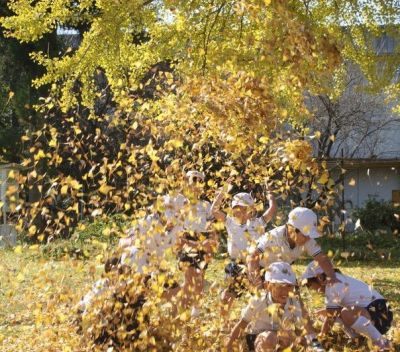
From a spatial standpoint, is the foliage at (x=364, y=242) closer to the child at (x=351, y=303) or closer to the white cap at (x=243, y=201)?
the white cap at (x=243, y=201)

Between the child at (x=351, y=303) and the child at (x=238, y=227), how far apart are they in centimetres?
81

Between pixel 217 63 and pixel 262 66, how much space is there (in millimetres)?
625

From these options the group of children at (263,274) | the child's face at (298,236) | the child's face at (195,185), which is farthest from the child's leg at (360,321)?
the child's face at (195,185)

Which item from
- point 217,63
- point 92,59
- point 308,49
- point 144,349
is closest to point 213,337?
point 144,349

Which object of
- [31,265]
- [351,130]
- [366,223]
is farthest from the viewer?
[351,130]

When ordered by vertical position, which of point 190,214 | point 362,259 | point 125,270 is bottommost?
point 362,259

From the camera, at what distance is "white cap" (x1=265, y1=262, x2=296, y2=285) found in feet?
17.1

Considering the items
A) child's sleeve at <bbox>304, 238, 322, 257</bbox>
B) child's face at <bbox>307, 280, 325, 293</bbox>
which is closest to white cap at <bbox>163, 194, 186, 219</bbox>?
child's sleeve at <bbox>304, 238, 322, 257</bbox>

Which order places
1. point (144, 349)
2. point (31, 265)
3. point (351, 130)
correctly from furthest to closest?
1. point (351, 130)
2. point (31, 265)
3. point (144, 349)

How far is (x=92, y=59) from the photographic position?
1061 cm

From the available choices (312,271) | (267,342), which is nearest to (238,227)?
(312,271)

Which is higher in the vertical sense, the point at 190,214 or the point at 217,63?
the point at 217,63

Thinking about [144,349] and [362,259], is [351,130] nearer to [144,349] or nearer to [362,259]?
[362,259]

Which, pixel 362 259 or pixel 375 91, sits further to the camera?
pixel 362 259
